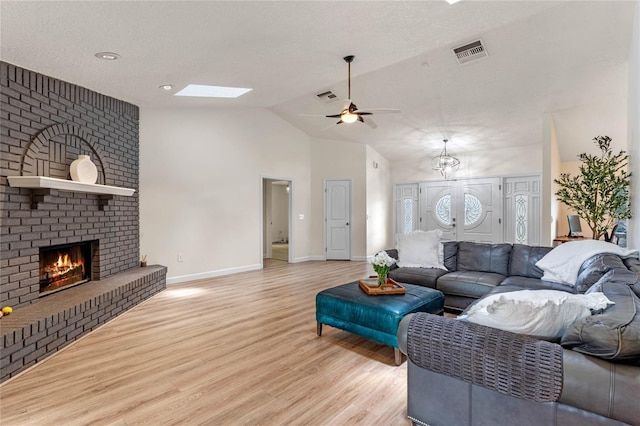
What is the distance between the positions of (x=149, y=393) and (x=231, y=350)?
31.1 inches

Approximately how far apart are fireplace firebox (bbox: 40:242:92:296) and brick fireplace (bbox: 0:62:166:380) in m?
0.03

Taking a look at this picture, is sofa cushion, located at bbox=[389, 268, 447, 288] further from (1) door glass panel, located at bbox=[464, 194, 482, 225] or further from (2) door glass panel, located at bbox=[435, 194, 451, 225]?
(2) door glass panel, located at bbox=[435, 194, 451, 225]

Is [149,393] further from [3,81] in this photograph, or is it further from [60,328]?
[3,81]

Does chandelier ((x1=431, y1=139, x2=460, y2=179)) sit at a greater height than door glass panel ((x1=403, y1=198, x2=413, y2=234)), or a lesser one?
greater

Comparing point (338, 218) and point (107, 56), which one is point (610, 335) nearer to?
point (107, 56)

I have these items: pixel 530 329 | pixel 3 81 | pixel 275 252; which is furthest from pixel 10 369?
pixel 275 252

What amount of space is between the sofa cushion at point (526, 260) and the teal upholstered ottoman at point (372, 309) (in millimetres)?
1371

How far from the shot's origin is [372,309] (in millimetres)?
2812

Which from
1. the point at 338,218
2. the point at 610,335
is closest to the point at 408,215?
the point at 338,218

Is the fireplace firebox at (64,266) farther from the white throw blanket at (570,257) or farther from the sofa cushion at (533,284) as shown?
the white throw blanket at (570,257)

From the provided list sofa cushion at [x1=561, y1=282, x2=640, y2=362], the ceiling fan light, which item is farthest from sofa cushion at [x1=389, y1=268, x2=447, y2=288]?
sofa cushion at [x1=561, y1=282, x2=640, y2=362]

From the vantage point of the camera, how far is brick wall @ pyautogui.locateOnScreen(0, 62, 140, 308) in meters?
3.10

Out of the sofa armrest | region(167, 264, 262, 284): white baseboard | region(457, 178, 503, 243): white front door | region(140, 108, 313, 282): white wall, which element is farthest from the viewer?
region(457, 178, 503, 243): white front door

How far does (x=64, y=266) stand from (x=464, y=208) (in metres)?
7.79
